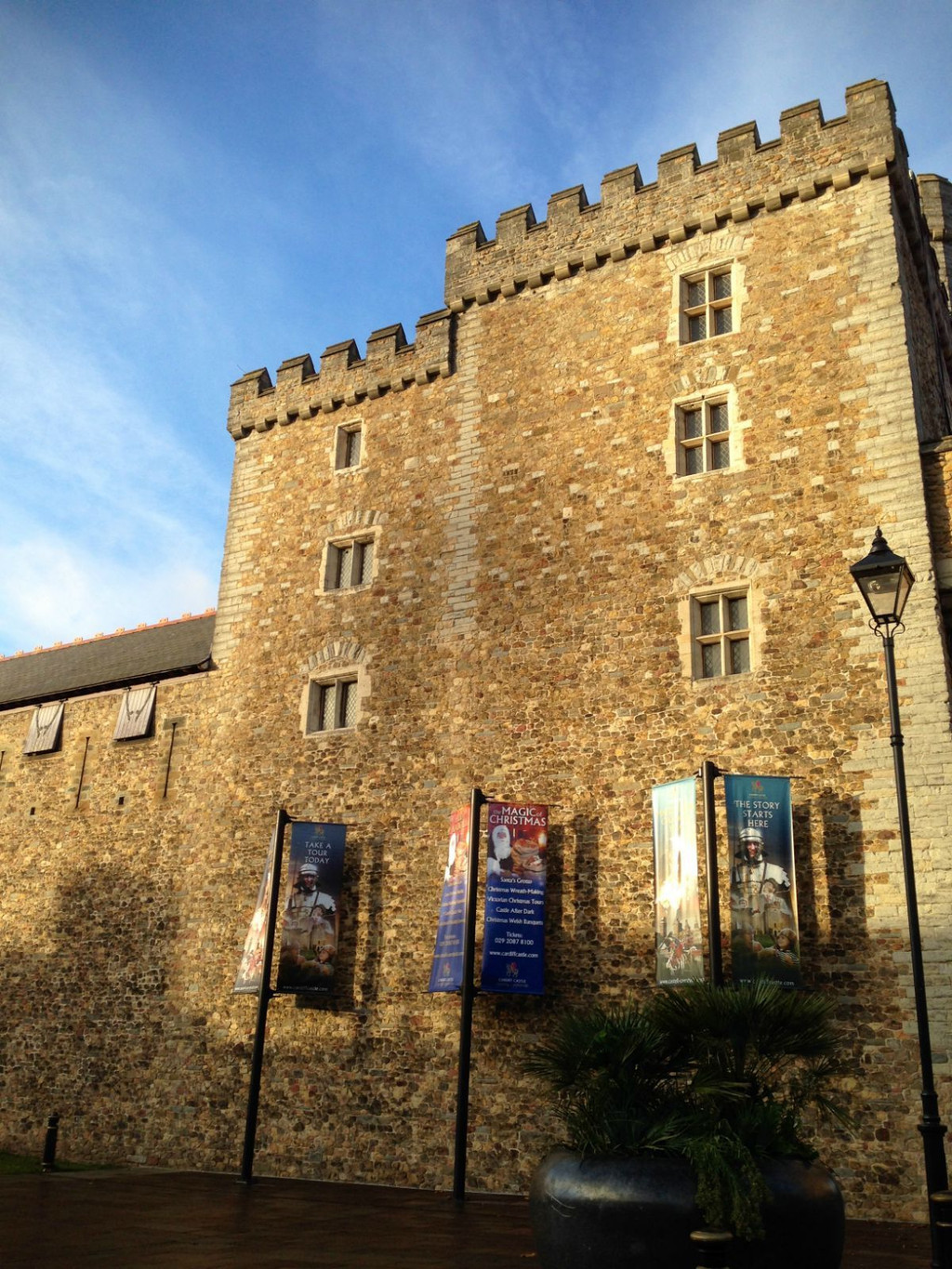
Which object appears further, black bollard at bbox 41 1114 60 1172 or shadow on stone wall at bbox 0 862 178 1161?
→ shadow on stone wall at bbox 0 862 178 1161

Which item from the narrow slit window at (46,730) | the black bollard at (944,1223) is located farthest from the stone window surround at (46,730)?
the black bollard at (944,1223)

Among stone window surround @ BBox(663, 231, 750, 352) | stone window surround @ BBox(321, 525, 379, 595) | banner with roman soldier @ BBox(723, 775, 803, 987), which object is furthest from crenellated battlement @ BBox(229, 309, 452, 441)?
banner with roman soldier @ BBox(723, 775, 803, 987)

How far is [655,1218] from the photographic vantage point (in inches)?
271

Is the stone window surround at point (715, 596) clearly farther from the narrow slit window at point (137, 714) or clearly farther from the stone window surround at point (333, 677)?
the narrow slit window at point (137, 714)

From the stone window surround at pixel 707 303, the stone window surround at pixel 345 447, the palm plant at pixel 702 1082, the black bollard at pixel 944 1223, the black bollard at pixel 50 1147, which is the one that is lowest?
the black bollard at pixel 50 1147

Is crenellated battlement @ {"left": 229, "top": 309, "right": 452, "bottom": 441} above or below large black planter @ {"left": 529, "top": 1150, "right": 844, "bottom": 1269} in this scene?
above

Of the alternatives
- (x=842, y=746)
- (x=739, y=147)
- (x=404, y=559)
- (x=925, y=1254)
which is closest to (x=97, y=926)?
(x=404, y=559)

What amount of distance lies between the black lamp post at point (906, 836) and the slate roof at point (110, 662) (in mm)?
14763

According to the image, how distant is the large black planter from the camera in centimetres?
683

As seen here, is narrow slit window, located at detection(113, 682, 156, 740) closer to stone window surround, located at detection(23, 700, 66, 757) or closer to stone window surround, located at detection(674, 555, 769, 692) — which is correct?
stone window surround, located at detection(23, 700, 66, 757)

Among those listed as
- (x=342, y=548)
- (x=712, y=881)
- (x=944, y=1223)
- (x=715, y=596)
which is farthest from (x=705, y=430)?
(x=944, y=1223)

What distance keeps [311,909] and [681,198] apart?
44.1 feet

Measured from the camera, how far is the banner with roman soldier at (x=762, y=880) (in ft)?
46.8

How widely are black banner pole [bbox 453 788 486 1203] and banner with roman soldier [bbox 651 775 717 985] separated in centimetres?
256
